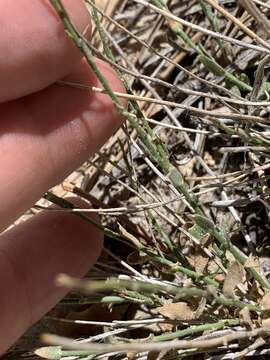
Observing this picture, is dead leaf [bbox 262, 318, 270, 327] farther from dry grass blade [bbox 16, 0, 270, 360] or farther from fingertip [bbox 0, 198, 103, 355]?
fingertip [bbox 0, 198, 103, 355]

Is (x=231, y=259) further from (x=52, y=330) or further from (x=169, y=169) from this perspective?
(x=52, y=330)

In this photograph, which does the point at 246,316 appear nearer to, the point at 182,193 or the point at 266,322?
the point at 266,322

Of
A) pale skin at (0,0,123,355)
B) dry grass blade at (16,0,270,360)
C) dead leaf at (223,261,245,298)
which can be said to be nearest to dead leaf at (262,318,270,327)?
dry grass blade at (16,0,270,360)

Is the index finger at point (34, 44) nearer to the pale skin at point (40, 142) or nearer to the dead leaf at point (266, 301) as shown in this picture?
the pale skin at point (40, 142)

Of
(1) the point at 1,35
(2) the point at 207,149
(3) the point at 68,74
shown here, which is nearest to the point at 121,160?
(2) the point at 207,149

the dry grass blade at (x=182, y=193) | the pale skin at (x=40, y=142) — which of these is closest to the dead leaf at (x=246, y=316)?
the dry grass blade at (x=182, y=193)

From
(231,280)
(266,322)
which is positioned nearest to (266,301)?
(266,322)
